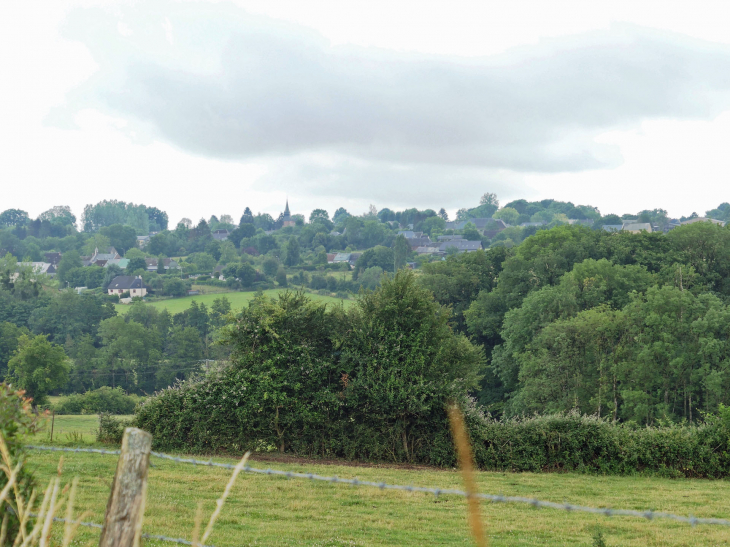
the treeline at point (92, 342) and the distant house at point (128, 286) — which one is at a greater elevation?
the distant house at point (128, 286)

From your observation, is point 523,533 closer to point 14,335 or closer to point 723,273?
point 723,273

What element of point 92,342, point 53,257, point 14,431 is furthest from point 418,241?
point 14,431

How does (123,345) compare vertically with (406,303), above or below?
below

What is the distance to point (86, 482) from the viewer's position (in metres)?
11.2

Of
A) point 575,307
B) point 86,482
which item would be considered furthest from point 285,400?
point 575,307

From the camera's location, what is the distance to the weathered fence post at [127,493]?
3322 millimetres

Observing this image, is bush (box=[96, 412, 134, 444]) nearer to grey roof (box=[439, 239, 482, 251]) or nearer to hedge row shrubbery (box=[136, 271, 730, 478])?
hedge row shrubbery (box=[136, 271, 730, 478])

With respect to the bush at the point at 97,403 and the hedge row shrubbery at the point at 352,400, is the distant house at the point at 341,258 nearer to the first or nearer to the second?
the bush at the point at 97,403

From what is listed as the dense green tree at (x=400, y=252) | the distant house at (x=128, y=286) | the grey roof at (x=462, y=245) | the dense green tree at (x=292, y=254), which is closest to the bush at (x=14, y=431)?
the distant house at (x=128, y=286)

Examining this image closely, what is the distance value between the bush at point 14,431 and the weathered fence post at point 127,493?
0.97 metres

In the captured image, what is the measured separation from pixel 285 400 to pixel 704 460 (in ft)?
39.8

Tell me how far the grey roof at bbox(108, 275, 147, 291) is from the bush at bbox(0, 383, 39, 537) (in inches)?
4519

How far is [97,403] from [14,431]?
55831 mm

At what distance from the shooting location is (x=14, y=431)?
14.8 feet
